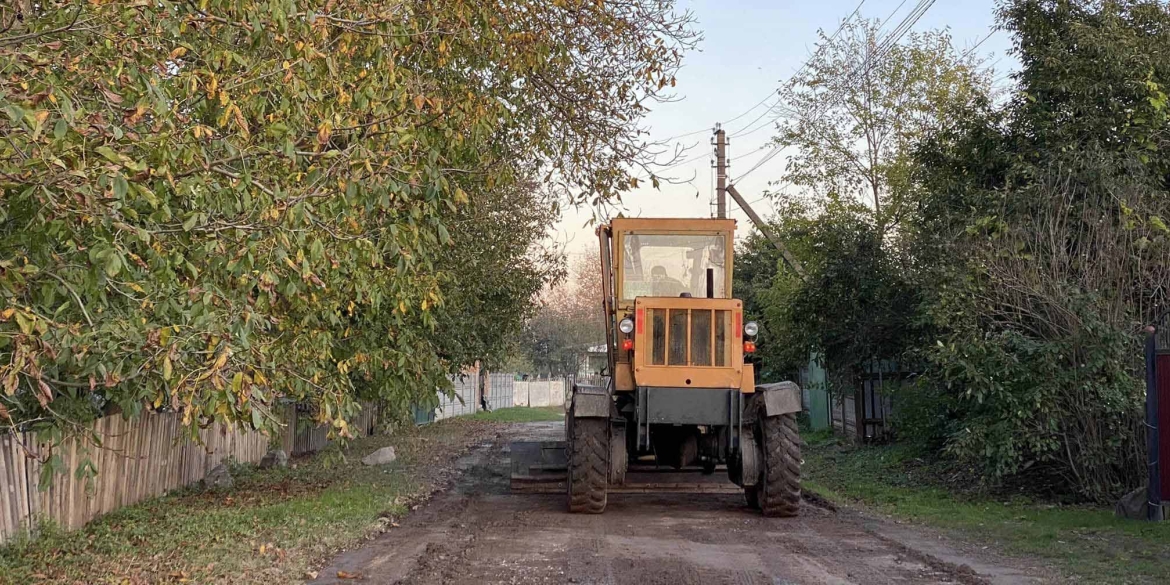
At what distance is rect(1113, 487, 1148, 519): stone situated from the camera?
11.2 meters

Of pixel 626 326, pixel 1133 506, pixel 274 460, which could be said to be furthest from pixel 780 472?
pixel 274 460

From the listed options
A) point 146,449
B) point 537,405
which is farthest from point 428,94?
point 537,405

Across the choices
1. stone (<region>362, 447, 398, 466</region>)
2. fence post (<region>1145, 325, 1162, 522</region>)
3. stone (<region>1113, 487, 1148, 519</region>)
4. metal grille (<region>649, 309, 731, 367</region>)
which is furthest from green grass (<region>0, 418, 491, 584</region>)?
fence post (<region>1145, 325, 1162, 522</region>)

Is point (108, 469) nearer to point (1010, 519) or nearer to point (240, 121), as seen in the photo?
point (240, 121)

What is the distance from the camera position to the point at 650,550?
966 cm

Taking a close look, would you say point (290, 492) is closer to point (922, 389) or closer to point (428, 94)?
point (428, 94)

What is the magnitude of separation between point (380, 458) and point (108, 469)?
855 cm

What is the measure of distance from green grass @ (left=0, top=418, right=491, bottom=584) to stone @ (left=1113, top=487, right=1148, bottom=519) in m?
7.87

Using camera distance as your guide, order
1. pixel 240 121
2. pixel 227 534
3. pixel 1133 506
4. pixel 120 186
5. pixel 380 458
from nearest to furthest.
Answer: pixel 120 186, pixel 240 121, pixel 227 534, pixel 1133 506, pixel 380 458

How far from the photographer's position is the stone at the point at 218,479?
14.5m

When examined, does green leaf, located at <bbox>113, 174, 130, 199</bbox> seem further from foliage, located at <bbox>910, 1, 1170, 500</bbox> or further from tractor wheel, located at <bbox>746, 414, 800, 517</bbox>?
foliage, located at <bbox>910, 1, 1170, 500</bbox>

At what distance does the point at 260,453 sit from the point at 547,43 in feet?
33.0

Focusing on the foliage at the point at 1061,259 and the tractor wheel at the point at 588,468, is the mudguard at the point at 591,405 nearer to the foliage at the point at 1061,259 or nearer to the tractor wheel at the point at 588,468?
the tractor wheel at the point at 588,468

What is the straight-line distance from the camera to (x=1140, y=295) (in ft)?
42.4
